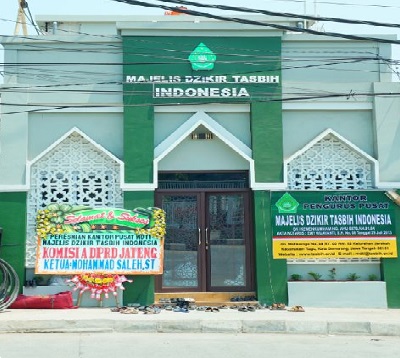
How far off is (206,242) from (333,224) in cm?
264

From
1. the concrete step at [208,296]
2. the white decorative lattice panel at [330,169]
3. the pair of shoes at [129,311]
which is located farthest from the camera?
the white decorative lattice panel at [330,169]

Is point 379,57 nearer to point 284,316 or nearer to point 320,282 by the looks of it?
point 320,282

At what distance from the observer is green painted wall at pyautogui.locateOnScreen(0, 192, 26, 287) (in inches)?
492

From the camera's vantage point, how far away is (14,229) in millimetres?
12570

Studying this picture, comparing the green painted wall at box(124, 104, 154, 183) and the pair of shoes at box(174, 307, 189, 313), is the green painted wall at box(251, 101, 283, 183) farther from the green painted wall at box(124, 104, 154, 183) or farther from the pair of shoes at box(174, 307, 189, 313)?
the pair of shoes at box(174, 307, 189, 313)

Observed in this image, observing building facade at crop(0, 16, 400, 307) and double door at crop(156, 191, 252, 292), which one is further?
double door at crop(156, 191, 252, 292)

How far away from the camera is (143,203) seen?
12.7 metres

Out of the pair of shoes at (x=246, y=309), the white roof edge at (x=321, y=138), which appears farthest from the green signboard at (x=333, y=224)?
the pair of shoes at (x=246, y=309)

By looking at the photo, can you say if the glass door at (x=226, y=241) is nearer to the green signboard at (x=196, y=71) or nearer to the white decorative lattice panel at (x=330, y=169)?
the white decorative lattice panel at (x=330, y=169)

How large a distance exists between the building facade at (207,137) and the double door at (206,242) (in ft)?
0.07

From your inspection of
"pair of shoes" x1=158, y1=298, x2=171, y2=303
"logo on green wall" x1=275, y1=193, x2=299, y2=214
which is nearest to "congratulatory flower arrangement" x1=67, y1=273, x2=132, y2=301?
"pair of shoes" x1=158, y1=298, x2=171, y2=303

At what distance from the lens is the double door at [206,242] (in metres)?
12.9

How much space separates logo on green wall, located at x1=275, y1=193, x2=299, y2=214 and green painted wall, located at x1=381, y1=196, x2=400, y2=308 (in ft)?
6.76

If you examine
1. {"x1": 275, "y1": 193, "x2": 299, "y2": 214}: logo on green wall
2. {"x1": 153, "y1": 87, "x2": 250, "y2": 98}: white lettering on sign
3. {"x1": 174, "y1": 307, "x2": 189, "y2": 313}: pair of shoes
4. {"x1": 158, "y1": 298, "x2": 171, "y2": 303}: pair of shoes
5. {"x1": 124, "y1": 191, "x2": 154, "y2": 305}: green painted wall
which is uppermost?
{"x1": 153, "y1": 87, "x2": 250, "y2": 98}: white lettering on sign
